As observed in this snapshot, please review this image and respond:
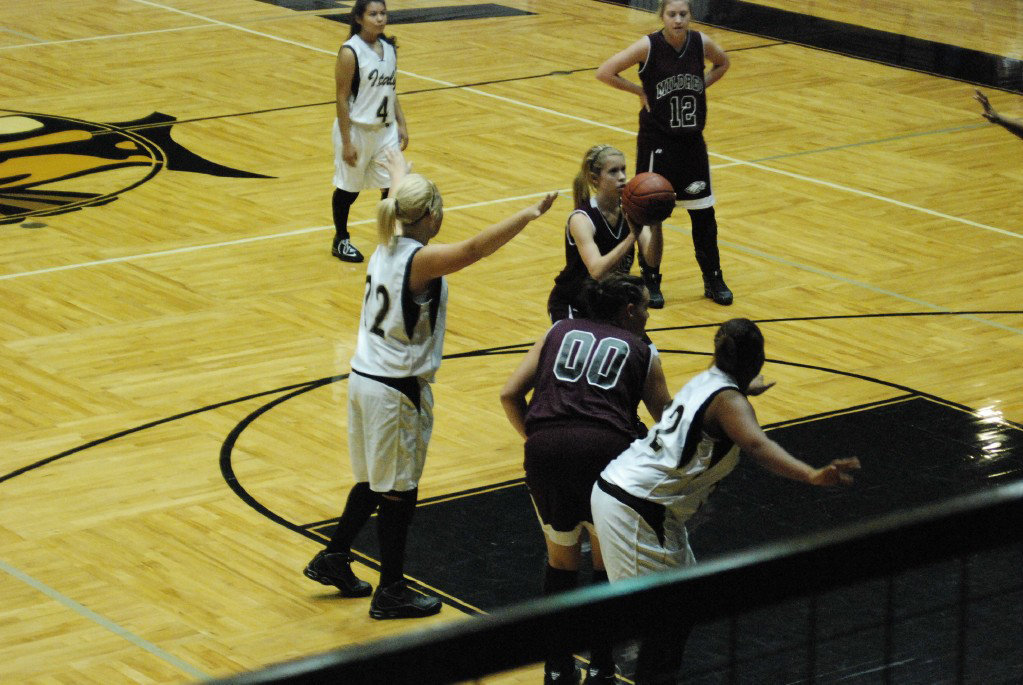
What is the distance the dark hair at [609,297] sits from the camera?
5.13 metres

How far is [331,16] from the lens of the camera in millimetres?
18656

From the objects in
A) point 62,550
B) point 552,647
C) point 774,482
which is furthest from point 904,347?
point 552,647

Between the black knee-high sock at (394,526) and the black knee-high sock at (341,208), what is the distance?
15.4ft

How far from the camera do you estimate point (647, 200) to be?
682 cm

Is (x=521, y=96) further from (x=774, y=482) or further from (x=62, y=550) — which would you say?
(x=62, y=550)

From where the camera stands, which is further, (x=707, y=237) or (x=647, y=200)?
(x=707, y=237)

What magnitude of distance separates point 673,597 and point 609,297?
133 inches

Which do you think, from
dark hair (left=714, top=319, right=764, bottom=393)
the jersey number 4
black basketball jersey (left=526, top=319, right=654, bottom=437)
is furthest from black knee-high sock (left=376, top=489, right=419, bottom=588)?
dark hair (left=714, top=319, right=764, bottom=393)

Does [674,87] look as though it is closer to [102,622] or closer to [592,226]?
[592,226]

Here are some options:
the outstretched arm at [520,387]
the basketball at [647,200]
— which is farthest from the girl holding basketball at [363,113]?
the outstretched arm at [520,387]

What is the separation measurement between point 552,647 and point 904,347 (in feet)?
24.8

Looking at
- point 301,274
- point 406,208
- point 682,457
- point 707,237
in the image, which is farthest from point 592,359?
point 301,274

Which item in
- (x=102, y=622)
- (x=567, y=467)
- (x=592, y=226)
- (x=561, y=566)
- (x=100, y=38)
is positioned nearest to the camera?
(x=567, y=467)

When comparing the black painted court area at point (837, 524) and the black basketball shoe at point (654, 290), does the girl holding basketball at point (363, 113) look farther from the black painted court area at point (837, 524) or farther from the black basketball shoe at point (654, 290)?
the black painted court area at point (837, 524)
